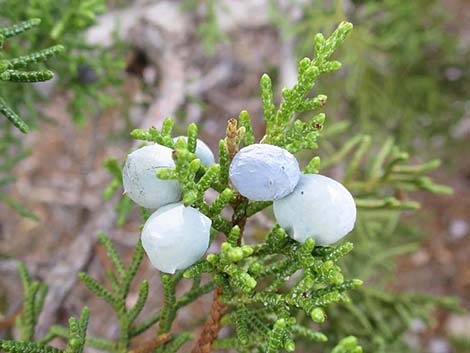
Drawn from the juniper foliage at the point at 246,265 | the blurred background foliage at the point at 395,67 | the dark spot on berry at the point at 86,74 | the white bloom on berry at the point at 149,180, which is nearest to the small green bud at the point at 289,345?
the juniper foliage at the point at 246,265

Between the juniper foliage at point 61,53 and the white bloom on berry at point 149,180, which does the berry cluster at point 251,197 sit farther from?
the juniper foliage at point 61,53

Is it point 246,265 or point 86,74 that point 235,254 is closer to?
point 246,265

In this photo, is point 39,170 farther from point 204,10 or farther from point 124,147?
point 204,10

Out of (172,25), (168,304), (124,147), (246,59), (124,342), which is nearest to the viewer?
(168,304)

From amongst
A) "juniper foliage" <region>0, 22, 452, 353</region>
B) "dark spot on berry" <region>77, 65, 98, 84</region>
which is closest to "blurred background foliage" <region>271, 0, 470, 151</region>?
"dark spot on berry" <region>77, 65, 98, 84</region>

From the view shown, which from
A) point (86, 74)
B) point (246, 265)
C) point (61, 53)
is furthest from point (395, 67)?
point (246, 265)

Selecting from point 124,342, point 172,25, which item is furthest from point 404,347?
point 172,25

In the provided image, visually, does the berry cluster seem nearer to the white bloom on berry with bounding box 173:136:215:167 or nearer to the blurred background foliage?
the white bloom on berry with bounding box 173:136:215:167
